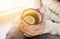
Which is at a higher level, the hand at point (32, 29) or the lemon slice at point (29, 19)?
the lemon slice at point (29, 19)

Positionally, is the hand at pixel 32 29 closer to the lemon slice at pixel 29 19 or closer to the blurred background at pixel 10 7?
the lemon slice at pixel 29 19

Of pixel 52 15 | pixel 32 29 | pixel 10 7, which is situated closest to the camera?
pixel 32 29

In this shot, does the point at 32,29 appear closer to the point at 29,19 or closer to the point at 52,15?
the point at 29,19

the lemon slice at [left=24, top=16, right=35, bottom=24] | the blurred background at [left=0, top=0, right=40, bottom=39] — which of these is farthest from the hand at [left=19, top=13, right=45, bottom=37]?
the blurred background at [left=0, top=0, right=40, bottom=39]

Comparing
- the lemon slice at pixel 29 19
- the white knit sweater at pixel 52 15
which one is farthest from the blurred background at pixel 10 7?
the lemon slice at pixel 29 19

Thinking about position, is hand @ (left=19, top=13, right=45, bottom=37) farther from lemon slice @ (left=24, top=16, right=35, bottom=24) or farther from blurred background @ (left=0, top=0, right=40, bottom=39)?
blurred background @ (left=0, top=0, right=40, bottom=39)

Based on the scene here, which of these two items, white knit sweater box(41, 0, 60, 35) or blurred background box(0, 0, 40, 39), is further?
blurred background box(0, 0, 40, 39)

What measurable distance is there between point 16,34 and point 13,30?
3 cm

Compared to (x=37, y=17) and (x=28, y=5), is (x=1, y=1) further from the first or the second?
(x=37, y=17)

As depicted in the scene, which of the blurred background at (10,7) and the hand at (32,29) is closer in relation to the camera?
the hand at (32,29)

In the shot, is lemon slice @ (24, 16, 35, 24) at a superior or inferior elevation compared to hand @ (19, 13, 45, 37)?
superior

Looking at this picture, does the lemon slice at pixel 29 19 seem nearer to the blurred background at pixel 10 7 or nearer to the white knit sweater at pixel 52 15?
the white knit sweater at pixel 52 15

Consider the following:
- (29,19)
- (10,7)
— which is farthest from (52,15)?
(10,7)

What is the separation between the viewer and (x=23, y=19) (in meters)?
0.70
